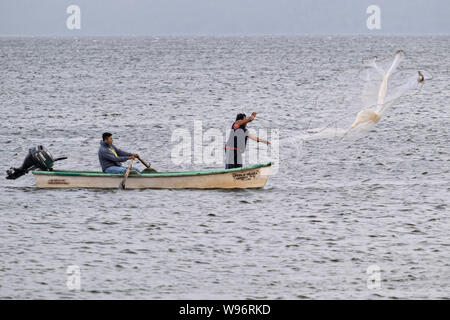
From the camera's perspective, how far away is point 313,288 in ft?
52.3

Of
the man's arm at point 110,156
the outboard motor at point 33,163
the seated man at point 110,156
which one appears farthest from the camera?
the outboard motor at point 33,163

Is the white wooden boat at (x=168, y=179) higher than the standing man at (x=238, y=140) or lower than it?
lower

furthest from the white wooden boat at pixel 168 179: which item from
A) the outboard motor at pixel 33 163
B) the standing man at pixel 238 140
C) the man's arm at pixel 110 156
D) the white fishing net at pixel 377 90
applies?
the white fishing net at pixel 377 90

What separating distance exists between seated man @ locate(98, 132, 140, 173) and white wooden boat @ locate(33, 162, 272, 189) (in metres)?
0.25

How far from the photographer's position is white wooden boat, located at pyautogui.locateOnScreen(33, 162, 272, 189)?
82.7ft

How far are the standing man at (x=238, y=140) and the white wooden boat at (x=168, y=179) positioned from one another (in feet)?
1.22

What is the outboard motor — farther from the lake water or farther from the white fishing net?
→ the white fishing net

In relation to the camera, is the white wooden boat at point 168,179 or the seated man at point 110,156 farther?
the white wooden boat at point 168,179

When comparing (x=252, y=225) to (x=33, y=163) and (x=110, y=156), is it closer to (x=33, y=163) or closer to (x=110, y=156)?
(x=110, y=156)

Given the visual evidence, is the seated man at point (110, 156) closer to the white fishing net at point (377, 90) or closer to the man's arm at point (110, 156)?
the man's arm at point (110, 156)

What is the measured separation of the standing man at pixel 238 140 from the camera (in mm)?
Answer: 23408

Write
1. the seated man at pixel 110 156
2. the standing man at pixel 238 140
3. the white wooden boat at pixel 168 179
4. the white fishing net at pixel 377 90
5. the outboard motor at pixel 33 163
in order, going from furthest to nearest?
1. the outboard motor at pixel 33 163
2. the white wooden boat at pixel 168 179
3. the seated man at pixel 110 156
4. the standing man at pixel 238 140
5. the white fishing net at pixel 377 90
